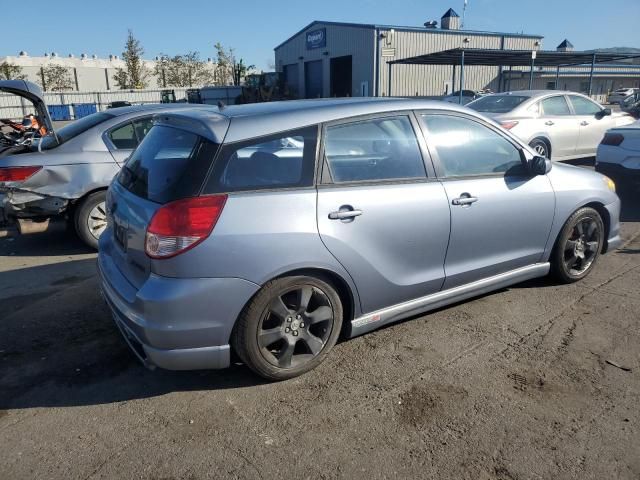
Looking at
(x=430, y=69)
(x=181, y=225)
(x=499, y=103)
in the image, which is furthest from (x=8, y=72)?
(x=181, y=225)

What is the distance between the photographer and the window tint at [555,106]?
9789 mm

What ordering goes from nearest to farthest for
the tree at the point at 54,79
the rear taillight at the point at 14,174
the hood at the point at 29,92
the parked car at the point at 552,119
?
the rear taillight at the point at 14,174 → the hood at the point at 29,92 → the parked car at the point at 552,119 → the tree at the point at 54,79

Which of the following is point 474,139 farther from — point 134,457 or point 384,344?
point 134,457

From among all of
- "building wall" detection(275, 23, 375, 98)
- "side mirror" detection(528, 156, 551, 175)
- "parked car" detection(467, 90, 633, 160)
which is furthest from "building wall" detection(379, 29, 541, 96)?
"side mirror" detection(528, 156, 551, 175)

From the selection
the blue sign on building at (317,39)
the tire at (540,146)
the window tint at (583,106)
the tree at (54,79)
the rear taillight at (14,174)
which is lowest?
the tire at (540,146)

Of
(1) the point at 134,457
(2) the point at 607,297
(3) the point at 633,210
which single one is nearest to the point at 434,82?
(3) the point at 633,210

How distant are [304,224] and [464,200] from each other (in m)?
1.29

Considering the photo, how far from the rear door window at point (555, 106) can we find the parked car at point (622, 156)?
7.08 ft

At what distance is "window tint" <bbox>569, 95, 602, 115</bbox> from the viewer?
10.2 metres

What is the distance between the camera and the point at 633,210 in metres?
7.40

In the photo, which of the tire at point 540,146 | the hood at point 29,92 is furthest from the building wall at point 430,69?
the hood at point 29,92

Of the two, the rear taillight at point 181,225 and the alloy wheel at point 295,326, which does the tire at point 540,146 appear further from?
the rear taillight at point 181,225

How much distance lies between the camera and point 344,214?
3.07 m

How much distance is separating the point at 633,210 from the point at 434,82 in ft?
105
